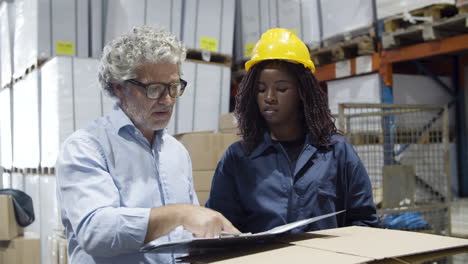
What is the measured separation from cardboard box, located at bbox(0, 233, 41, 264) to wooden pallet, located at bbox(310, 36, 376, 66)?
4253 millimetres

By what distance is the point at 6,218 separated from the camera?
14.9 feet

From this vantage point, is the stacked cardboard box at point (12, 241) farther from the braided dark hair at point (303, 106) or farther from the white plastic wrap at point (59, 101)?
the braided dark hair at point (303, 106)

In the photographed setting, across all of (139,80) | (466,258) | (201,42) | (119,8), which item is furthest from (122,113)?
(466,258)

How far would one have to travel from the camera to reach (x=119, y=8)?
4.50 meters

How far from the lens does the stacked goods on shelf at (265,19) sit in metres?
5.63

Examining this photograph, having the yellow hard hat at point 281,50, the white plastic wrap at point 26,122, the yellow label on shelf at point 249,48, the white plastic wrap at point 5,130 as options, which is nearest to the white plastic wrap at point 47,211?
the white plastic wrap at point 26,122

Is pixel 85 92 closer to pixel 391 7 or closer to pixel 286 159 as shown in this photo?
pixel 286 159

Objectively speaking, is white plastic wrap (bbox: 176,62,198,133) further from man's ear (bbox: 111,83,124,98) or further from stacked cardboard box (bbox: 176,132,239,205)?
man's ear (bbox: 111,83,124,98)

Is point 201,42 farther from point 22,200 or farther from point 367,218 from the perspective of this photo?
point 367,218

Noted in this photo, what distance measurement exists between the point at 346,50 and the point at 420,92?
140 centimetres

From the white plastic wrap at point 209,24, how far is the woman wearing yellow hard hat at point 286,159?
274 centimetres

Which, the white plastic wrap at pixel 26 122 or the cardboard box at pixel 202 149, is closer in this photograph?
the cardboard box at pixel 202 149

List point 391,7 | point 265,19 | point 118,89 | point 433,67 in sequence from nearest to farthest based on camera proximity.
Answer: point 118,89, point 265,19, point 391,7, point 433,67

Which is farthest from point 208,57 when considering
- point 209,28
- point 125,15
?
point 125,15
